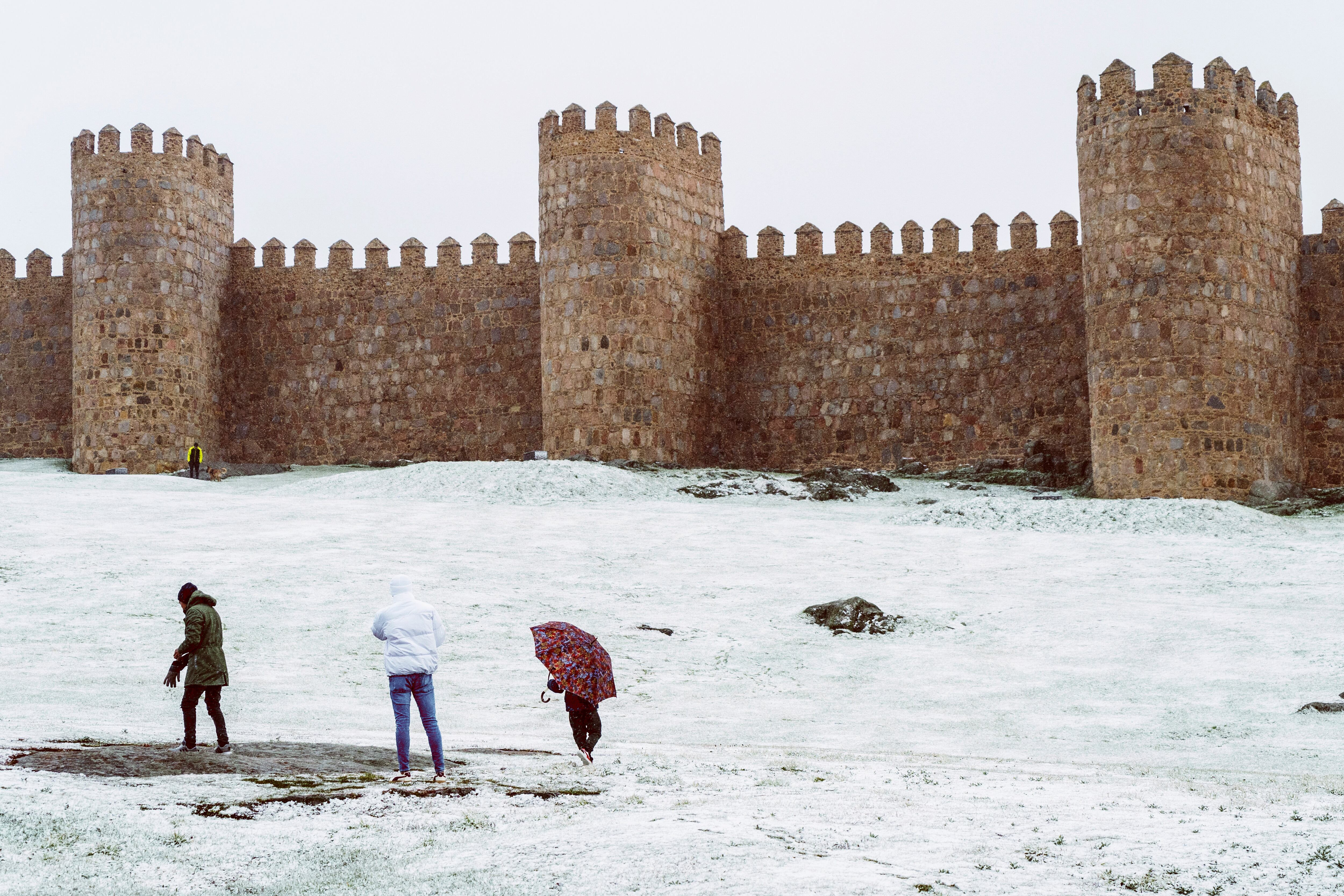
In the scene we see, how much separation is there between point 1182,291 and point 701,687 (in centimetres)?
1308

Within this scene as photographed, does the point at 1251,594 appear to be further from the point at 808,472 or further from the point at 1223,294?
the point at 808,472

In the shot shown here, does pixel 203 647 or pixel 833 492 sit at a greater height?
pixel 833 492

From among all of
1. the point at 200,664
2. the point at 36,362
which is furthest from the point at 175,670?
the point at 36,362

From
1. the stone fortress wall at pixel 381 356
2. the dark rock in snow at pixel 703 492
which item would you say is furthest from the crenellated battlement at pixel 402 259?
the dark rock in snow at pixel 703 492

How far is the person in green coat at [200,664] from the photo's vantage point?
9.17m

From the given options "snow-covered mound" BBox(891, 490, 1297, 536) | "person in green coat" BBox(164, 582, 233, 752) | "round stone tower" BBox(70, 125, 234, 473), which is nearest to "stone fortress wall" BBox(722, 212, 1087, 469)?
"snow-covered mound" BBox(891, 490, 1297, 536)

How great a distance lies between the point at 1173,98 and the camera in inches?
926

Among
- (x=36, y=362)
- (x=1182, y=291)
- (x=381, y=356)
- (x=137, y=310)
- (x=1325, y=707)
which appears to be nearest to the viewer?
(x=1325, y=707)

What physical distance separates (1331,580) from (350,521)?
11.0 metres

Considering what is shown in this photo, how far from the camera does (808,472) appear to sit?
27125mm

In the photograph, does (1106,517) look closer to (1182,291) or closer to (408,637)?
(1182,291)

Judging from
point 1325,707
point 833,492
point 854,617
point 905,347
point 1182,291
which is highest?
point 1182,291

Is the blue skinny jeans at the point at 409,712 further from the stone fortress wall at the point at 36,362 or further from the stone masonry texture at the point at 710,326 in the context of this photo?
the stone fortress wall at the point at 36,362

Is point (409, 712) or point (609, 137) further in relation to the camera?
point (609, 137)
